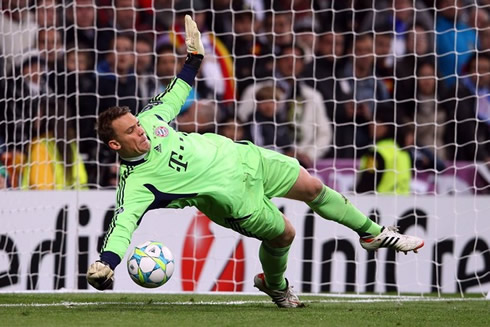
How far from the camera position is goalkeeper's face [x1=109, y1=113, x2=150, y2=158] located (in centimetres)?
669

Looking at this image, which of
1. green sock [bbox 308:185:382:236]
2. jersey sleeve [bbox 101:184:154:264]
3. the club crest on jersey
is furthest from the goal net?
jersey sleeve [bbox 101:184:154:264]

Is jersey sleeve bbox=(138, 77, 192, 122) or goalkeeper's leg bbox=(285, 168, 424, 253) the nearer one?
jersey sleeve bbox=(138, 77, 192, 122)

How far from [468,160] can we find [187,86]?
5.23 m

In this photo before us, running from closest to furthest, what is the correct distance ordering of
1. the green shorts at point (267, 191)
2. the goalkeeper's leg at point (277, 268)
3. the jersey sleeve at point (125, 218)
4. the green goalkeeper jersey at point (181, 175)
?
the jersey sleeve at point (125, 218), the green goalkeeper jersey at point (181, 175), the green shorts at point (267, 191), the goalkeeper's leg at point (277, 268)

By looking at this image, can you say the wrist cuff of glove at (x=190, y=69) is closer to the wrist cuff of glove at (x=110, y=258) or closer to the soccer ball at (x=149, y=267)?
the soccer ball at (x=149, y=267)

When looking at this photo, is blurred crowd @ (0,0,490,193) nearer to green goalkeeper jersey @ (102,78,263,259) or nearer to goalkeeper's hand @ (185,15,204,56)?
goalkeeper's hand @ (185,15,204,56)

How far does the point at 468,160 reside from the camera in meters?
11.8

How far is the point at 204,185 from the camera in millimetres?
6973

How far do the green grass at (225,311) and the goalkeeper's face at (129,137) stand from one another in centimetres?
112

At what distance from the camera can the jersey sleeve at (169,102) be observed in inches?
287

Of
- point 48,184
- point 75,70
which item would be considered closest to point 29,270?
point 48,184

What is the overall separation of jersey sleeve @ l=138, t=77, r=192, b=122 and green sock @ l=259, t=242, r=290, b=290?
1.23 m

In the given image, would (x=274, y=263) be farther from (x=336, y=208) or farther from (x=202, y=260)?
(x=202, y=260)

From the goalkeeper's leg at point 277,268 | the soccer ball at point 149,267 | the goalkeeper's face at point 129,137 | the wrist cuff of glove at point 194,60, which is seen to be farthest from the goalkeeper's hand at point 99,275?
the wrist cuff of glove at point 194,60
